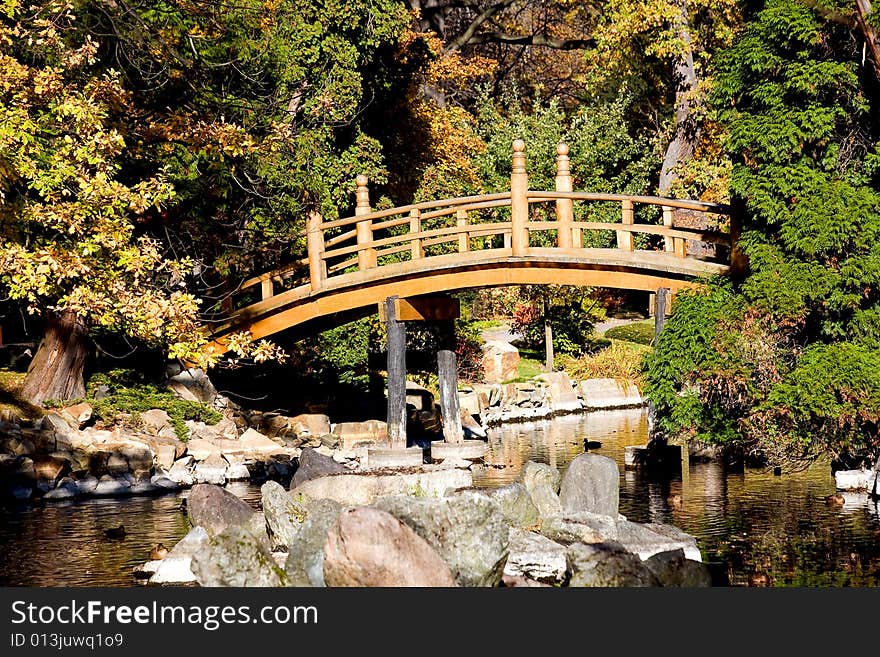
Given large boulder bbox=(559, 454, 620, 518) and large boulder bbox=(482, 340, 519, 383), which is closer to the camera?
large boulder bbox=(559, 454, 620, 518)

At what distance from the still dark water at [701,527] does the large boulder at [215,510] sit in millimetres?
722

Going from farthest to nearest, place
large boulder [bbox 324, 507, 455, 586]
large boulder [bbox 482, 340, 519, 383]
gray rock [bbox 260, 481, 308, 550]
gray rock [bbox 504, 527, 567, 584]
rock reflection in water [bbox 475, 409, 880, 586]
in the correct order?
large boulder [bbox 482, 340, 519, 383] < gray rock [bbox 260, 481, 308, 550] < rock reflection in water [bbox 475, 409, 880, 586] < gray rock [bbox 504, 527, 567, 584] < large boulder [bbox 324, 507, 455, 586]

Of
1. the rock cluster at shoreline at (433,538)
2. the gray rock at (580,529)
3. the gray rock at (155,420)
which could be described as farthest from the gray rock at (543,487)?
the gray rock at (155,420)

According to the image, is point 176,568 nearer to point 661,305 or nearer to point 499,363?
point 661,305

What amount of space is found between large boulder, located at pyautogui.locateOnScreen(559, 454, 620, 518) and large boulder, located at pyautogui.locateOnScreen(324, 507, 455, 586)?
473cm

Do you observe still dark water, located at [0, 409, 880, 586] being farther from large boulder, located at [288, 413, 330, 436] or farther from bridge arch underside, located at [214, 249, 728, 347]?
large boulder, located at [288, 413, 330, 436]

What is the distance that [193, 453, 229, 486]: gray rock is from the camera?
2192cm

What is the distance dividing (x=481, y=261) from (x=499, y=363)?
11.5 m

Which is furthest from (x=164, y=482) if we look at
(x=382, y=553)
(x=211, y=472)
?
(x=382, y=553)

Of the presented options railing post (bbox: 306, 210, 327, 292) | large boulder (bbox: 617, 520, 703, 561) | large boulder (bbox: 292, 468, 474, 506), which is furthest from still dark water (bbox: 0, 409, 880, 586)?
railing post (bbox: 306, 210, 327, 292)

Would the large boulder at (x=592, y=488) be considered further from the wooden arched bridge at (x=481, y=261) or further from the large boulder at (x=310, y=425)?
the large boulder at (x=310, y=425)

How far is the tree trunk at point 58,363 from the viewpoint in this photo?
22.9m

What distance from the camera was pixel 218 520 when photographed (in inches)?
613

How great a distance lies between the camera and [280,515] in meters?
15.0
